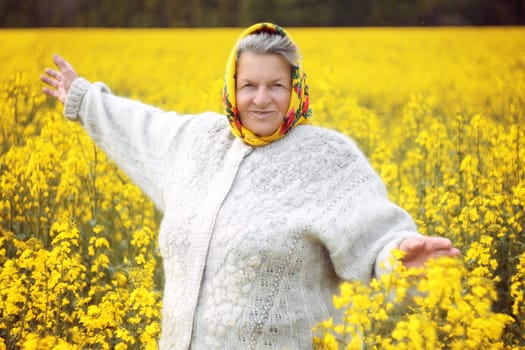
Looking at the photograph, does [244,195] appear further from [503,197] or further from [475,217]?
[503,197]

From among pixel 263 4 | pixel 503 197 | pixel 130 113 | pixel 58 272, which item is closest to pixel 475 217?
pixel 503 197

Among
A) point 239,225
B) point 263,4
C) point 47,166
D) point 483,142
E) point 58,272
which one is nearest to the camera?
point 239,225

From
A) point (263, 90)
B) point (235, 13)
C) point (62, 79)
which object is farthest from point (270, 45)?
point (235, 13)

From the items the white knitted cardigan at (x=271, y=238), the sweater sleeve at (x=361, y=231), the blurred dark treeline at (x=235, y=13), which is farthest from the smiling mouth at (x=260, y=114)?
the blurred dark treeline at (x=235, y=13)

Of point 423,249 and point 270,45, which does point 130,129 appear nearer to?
point 270,45

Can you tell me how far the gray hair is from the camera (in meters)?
2.31

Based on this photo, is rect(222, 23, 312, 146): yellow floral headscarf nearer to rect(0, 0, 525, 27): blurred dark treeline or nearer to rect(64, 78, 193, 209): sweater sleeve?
rect(64, 78, 193, 209): sweater sleeve

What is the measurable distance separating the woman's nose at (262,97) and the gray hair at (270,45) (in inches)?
4.8

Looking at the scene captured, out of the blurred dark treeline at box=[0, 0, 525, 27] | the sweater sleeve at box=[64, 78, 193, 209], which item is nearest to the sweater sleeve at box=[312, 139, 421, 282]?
the sweater sleeve at box=[64, 78, 193, 209]

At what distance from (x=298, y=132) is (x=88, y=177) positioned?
1.55 meters

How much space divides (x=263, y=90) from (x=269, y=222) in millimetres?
446

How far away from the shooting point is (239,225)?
2.31 m

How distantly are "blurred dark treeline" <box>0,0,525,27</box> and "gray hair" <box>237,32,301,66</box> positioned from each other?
524cm

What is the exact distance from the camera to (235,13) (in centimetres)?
1006
